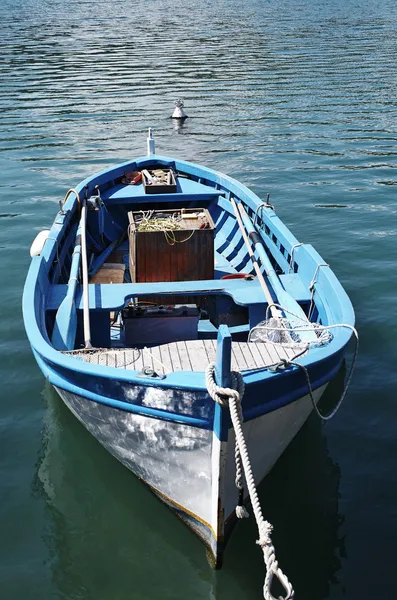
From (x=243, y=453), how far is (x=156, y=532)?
233 centimetres

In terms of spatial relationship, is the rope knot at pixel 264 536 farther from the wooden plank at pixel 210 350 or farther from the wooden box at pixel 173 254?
the wooden box at pixel 173 254

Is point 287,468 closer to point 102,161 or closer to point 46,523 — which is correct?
point 46,523

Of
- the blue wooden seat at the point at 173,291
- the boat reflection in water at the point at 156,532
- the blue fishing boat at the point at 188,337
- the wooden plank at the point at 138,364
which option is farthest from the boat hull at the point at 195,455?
the blue wooden seat at the point at 173,291

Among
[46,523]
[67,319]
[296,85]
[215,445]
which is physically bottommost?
[46,523]

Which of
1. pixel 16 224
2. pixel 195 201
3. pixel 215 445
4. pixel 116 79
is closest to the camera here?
pixel 215 445

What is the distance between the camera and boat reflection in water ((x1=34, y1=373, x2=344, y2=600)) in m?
6.92

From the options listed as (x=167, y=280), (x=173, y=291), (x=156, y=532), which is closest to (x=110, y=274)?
(x=167, y=280)

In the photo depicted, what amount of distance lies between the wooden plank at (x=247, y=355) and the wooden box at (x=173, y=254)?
3.18 meters

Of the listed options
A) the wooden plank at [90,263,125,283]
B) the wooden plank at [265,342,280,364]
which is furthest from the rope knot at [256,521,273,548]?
the wooden plank at [90,263,125,283]

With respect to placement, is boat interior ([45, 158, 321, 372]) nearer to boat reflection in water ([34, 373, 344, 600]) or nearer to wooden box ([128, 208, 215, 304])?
wooden box ([128, 208, 215, 304])

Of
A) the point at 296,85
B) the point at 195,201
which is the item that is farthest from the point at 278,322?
the point at 296,85

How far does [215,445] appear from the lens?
6312 mm

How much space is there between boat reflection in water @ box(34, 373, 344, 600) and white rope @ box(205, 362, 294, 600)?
134 centimetres

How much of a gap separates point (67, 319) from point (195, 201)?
5.98m
